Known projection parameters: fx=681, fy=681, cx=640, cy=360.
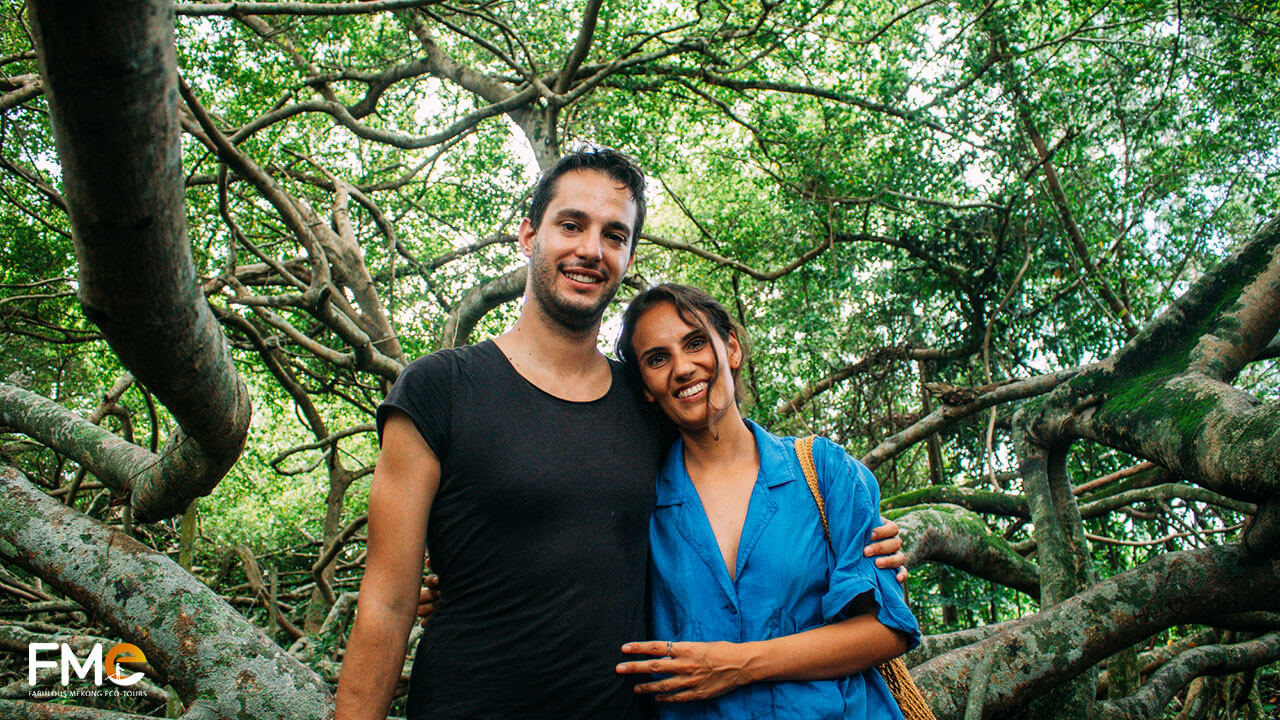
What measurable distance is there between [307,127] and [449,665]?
23.6 ft

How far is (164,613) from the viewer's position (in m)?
1.92

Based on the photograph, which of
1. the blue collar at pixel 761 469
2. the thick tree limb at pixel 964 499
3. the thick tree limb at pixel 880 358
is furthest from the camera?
the thick tree limb at pixel 880 358

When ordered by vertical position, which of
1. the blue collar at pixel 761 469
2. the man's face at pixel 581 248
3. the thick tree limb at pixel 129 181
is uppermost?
the man's face at pixel 581 248

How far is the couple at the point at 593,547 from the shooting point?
1.52m

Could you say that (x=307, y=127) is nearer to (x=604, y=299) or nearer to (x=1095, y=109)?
(x=604, y=299)

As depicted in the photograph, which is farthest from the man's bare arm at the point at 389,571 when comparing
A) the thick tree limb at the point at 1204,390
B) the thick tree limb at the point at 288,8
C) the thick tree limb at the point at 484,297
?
the thick tree limb at the point at 484,297

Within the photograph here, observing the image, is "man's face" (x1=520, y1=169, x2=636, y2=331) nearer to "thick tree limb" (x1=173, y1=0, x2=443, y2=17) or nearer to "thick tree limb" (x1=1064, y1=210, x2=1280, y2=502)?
"thick tree limb" (x1=173, y1=0, x2=443, y2=17)

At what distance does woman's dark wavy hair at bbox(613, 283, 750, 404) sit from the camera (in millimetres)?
1916

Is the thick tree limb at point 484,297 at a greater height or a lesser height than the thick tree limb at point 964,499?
greater

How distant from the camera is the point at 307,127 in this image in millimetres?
7199

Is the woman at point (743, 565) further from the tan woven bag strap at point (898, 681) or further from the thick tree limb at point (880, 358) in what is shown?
the thick tree limb at point (880, 358)

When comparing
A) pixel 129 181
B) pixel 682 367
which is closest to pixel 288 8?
pixel 129 181

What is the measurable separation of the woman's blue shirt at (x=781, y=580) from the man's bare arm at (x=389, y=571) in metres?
0.60

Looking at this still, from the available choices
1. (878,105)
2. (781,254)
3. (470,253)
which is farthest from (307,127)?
(878,105)
